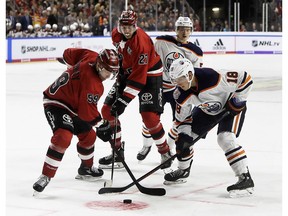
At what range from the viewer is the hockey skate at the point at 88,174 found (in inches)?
206

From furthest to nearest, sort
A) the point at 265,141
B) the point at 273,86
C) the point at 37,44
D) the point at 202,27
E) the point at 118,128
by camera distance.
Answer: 1. the point at 202,27
2. the point at 37,44
3. the point at 273,86
4. the point at 265,141
5. the point at 118,128

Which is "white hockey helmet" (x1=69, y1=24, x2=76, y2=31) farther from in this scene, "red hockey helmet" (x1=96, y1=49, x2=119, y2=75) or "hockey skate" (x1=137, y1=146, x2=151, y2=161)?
"red hockey helmet" (x1=96, y1=49, x2=119, y2=75)

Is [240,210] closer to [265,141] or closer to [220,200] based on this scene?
[220,200]

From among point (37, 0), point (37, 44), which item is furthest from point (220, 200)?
point (37, 0)

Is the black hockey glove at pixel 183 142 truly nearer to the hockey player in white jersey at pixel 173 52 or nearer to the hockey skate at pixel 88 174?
the hockey skate at pixel 88 174

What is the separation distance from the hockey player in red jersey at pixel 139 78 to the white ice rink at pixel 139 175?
401 millimetres

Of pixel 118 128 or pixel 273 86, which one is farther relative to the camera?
pixel 273 86

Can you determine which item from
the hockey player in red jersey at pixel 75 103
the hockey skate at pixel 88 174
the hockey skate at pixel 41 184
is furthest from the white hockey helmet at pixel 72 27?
the hockey skate at pixel 41 184

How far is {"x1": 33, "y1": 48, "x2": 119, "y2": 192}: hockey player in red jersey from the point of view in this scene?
465cm

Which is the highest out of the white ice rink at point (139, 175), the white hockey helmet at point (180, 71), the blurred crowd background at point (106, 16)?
the blurred crowd background at point (106, 16)

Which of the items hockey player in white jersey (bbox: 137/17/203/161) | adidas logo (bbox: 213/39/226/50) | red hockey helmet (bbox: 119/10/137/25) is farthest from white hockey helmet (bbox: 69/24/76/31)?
red hockey helmet (bbox: 119/10/137/25)

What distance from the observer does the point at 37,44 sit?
16.7 m

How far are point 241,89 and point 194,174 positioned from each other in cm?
99

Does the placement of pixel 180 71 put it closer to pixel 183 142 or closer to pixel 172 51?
pixel 183 142
